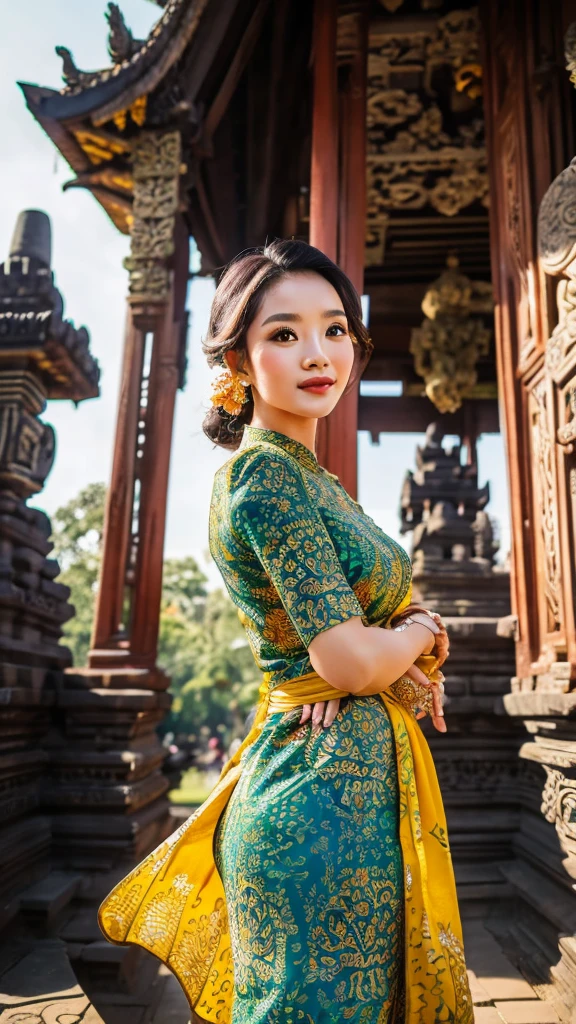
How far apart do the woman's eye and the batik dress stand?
0.19 m

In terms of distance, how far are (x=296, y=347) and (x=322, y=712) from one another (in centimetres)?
69

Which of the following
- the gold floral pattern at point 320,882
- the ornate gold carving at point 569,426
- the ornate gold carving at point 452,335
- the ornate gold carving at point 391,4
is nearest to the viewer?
the gold floral pattern at point 320,882

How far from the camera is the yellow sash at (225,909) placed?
1162mm

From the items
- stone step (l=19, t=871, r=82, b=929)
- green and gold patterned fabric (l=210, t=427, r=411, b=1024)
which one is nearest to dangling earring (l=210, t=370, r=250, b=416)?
green and gold patterned fabric (l=210, t=427, r=411, b=1024)

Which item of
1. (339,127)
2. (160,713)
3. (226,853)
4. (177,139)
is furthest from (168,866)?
(177,139)

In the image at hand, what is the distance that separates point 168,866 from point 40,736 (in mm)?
2784

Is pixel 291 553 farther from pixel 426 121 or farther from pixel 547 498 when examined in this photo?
pixel 426 121

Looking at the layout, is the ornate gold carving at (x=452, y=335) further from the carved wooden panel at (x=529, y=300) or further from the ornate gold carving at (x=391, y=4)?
the carved wooden panel at (x=529, y=300)

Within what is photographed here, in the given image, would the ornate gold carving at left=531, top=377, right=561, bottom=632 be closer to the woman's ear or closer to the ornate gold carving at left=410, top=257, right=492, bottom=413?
the woman's ear

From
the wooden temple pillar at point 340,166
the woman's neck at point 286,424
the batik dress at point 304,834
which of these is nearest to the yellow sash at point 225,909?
the batik dress at point 304,834

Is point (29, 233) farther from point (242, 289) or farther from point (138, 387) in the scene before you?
point (242, 289)

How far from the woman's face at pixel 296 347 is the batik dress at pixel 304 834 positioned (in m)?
0.09

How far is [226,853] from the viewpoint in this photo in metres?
1.30

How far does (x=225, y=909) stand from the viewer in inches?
56.4
